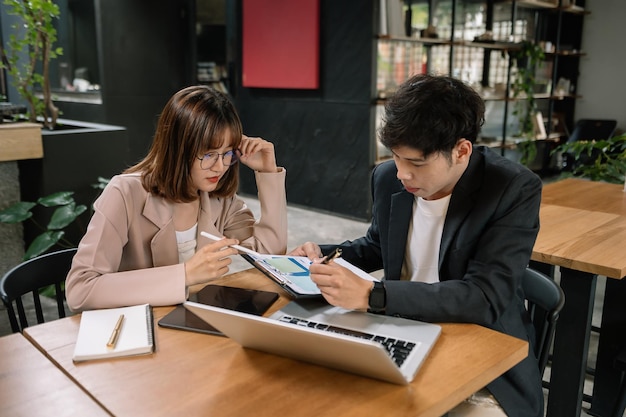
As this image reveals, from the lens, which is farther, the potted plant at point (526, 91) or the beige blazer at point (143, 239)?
the potted plant at point (526, 91)

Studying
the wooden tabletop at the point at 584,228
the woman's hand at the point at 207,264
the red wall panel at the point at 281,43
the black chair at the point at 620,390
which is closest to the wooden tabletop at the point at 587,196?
the wooden tabletop at the point at 584,228

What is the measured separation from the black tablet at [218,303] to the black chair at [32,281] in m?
0.43

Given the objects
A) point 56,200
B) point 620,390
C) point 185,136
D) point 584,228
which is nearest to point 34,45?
point 56,200

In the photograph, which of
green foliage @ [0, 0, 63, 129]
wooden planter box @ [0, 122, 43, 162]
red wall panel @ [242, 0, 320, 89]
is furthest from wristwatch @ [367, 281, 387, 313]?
red wall panel @ [242, 0, 320, 89]

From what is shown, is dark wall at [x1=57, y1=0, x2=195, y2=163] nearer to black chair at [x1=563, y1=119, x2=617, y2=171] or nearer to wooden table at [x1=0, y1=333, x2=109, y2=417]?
black chair at [x1=563, y1=119, x2=617, y2=171]

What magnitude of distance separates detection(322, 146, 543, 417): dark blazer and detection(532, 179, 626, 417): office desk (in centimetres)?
38

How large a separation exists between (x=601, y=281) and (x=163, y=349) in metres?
3.61

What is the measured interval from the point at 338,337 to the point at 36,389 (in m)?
0.53

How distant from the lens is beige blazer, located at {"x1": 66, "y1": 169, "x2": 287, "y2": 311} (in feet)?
4.31

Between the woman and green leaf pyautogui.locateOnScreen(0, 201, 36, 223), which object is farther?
green leaf pyautogui.locateOnScreen(0, 201, 36, 223)

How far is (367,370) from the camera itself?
98 centimetres

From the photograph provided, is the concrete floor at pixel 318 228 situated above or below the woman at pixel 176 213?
below

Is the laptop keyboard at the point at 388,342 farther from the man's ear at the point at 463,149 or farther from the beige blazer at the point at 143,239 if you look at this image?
the man's ear at the point at 463,149

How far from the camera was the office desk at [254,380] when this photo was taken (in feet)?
3.01
